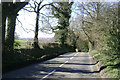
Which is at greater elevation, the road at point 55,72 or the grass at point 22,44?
the grass at point 22,44

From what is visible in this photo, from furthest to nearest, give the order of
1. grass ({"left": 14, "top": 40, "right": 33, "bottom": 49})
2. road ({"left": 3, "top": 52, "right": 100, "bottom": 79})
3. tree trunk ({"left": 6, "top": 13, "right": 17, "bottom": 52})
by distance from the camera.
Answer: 1. grass ({"left": 14, "top": 40, "right": 33, "bottom": 49})
2. tree trunk ({"left": 6, "top": 13, "right": 17, "bottom": 52})
3. road ({"left": 3, "top": 52, "right": 100, "bottom": 79})

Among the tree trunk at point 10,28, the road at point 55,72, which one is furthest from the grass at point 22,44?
the road at point 55,72

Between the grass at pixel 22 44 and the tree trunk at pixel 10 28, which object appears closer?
the tree trunk at pixel 10 28

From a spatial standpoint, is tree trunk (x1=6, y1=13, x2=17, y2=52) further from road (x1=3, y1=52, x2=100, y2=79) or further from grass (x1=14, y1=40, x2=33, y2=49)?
road (x1=3, y1=52, x2=100, y2=79)

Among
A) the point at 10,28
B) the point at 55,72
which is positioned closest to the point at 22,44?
the point at 10,28

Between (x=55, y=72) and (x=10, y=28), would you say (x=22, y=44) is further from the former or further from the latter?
(x=55, y=72)

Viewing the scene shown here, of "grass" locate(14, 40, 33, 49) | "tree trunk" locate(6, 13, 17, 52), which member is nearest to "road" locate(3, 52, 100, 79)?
"tree trunk" locate(6, 13, 17, 52)

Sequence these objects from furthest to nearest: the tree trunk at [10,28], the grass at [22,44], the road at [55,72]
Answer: the grass at [22,44], the tree trunk at [10,28], the road at [55,72]

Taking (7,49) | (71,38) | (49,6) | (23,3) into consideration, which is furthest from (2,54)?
(71,38)

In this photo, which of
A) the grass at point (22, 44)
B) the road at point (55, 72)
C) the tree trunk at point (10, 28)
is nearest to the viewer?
the road at point (55, 72)

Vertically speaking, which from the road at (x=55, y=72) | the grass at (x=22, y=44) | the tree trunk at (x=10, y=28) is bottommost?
the road at (x=55, y=72)

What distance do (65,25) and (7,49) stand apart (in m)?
33.2

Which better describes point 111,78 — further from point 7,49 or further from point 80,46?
point 80,46

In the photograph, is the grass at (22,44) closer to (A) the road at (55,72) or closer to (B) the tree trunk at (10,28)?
(B) the tree trunk at (10,28)
